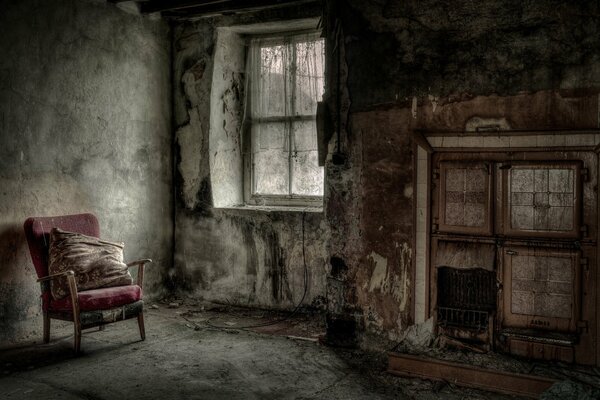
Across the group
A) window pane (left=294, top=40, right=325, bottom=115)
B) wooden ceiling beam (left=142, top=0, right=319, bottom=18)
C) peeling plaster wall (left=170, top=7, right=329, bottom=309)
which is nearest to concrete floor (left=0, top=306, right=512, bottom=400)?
peeling plaster wall (left=170, top=7, right=329, bottom=309)

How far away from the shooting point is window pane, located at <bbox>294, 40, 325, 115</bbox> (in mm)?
5412

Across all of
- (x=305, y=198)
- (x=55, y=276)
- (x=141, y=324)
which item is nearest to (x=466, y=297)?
(x=305, y=198)

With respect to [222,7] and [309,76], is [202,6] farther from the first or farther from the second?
[309,76]

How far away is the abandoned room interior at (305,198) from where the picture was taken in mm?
3537

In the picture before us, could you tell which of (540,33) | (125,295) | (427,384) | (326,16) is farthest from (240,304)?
(540,33)

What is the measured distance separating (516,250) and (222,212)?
10.0 feet

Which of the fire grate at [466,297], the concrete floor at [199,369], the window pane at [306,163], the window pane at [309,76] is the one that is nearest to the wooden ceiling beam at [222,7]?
the window pane at [309,76]

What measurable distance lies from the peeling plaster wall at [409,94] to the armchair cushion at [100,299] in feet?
5.27

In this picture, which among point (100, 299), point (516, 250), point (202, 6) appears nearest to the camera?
point (516, 250)

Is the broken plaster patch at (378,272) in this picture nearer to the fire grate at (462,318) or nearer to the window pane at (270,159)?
the fire grate at (462,318)

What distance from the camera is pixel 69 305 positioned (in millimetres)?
4066

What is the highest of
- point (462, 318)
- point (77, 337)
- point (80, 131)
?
point (80, 131)

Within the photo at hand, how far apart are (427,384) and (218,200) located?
3019 millimetres

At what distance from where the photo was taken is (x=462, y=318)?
3.83 metres
